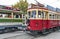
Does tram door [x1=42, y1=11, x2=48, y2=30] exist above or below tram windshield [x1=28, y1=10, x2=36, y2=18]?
below

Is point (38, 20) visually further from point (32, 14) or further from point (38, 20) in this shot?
point (32, 14)

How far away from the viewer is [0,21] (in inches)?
758

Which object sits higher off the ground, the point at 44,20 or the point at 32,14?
the point at 32,14

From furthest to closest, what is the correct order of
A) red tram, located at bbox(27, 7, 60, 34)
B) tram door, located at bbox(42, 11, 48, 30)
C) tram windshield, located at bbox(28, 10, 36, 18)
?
tram door, located at bbox(42, 11, 48, 30)
tram windshield, located at bbox(28, 10, 36, 18)
red tram, located at bbox(27, 7, 60, 34)

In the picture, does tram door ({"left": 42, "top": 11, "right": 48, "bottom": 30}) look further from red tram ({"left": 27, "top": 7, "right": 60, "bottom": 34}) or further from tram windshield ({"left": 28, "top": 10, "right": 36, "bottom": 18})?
tram windshield ({"left": 28, "top": 10, "right": 36, "bottom": 18})

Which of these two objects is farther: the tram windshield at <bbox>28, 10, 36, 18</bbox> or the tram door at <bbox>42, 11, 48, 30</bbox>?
the tram door at <bbox>42, 11, 48, 30</bbox>

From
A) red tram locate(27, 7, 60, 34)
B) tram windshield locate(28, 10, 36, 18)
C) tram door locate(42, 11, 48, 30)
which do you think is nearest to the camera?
red tram locate(27, 7, 60, 34)

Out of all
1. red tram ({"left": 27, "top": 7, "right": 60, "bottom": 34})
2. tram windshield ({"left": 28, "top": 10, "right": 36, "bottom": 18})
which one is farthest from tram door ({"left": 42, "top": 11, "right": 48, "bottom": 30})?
tram windshield ({"left": 28, "top": 10, "right": 36, "bottom": 18})

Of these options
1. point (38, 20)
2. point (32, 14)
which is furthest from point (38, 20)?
point (32, 14)

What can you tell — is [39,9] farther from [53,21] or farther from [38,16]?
[53,21]

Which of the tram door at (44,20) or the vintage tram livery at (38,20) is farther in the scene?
the tram door at (44,20)

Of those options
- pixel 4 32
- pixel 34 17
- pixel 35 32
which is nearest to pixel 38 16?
pixel 34 17

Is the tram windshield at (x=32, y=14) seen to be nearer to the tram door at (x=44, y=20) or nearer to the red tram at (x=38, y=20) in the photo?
the red tram at (x=38, y=20)

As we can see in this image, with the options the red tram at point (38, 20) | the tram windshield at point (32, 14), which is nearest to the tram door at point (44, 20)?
the red tram at point (38, 20)
